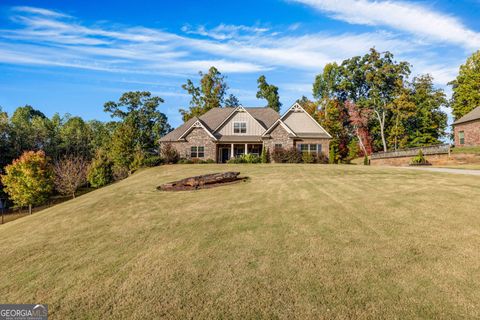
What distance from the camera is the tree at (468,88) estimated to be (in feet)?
→ 132

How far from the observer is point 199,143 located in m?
32.0

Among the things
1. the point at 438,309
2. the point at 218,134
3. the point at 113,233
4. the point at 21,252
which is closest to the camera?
the point at 438,309

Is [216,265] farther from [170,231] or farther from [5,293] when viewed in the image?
[5,293]

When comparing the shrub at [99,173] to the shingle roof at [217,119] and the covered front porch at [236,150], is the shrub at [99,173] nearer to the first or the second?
the shingle roof at [217,119]

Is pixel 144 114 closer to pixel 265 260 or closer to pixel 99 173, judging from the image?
pixel 99 173

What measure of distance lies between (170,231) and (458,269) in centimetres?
667

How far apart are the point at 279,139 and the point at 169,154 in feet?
42.0

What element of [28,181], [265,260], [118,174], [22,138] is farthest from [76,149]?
[265,260]

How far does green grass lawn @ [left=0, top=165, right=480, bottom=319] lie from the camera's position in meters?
4.25

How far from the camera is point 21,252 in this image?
25.1 feet

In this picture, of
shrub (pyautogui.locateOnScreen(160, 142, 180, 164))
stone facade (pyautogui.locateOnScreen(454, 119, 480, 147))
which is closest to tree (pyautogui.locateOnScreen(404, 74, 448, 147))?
stone facade (pyautogui.locateOnScreen(454, 119, 480, 147))

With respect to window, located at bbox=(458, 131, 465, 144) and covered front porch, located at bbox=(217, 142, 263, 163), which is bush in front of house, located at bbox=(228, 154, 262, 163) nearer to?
covered front porch, located at bbox=(217, 142, 263, 163)

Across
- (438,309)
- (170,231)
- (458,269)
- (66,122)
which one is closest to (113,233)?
(170,231)

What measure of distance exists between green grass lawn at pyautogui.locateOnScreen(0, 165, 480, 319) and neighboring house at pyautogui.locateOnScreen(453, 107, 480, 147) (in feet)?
93.1
